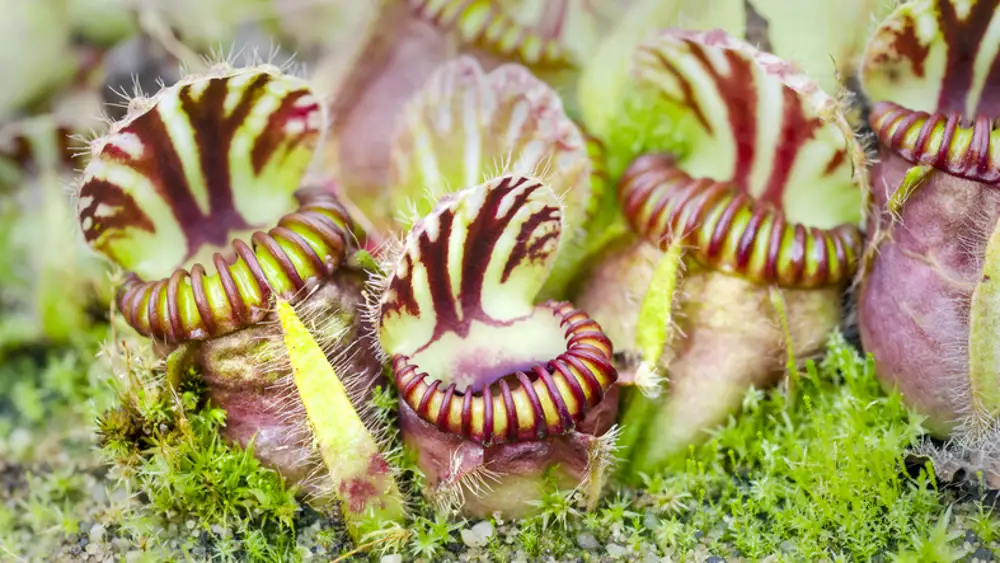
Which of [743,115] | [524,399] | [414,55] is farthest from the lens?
[414,55]

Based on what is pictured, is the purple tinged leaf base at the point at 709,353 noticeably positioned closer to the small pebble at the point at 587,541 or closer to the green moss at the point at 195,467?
the small pebble at the point at 587,541

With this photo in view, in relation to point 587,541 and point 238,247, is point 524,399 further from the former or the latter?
point 238,247

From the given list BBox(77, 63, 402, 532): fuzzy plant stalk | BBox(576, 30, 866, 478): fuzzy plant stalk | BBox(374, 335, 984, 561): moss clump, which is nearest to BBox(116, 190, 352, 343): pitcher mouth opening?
BBox(77, 63, 402, 532): fuzzy plant stalk

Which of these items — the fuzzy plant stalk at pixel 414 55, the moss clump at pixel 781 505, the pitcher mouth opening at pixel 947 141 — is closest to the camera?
the pitcher mouth opening at pixel 947 141

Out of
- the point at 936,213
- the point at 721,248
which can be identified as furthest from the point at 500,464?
the point at 936,213

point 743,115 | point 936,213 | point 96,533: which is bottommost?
point 96,533

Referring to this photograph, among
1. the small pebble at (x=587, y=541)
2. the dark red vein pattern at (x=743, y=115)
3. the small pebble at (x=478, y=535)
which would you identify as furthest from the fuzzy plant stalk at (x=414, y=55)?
the small pebble at (x=587, y=541)

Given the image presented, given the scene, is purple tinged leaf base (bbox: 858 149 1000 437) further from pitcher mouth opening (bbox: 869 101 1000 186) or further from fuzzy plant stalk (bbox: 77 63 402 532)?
fuzzy plant stalk (bbox: 77 63 402 532)
